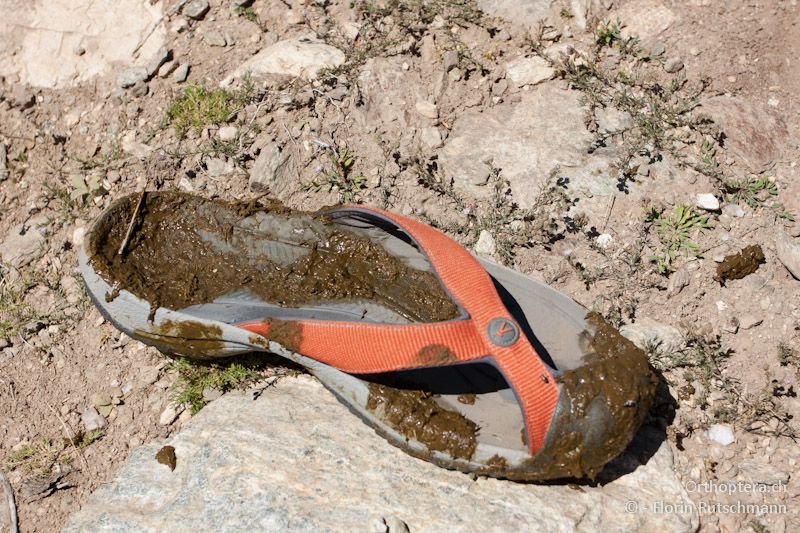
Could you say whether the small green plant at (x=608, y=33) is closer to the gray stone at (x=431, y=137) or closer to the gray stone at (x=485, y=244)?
the gray stone at (x=431, y=137)

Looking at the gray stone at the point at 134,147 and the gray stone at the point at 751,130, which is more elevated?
the gray stone at the point at 134,147

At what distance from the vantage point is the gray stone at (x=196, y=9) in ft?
16.4

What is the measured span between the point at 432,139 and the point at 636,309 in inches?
→ 63.9

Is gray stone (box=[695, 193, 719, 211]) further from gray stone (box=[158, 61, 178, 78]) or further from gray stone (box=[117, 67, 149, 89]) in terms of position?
gray stone (box=[117, 67, 149, 89])

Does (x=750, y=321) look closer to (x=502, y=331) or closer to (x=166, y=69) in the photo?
(x=502, y=331)

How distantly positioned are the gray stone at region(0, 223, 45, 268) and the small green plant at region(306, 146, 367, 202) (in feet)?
5.95

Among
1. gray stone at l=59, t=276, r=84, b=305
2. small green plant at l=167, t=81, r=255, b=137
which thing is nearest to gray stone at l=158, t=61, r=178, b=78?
small green plant at l=167, t=81, r=255, b=137

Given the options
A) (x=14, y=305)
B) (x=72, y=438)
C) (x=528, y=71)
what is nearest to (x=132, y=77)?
(x=14, y=305)

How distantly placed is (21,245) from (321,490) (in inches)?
106

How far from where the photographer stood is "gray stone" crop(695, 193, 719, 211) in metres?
4.03

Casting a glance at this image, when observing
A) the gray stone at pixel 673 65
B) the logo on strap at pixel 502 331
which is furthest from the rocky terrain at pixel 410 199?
the logo on strap at pixel 502 331

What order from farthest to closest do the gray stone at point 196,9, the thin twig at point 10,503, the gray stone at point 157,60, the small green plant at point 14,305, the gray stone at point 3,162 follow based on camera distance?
1. the gray stone at point 196,9
2. the gray stone at point 157,60
3. the gray stone at point 3,162
4. the small green plant at point 14,305
5. the thin twig at point 10,503

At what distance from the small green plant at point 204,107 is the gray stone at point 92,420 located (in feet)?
6.09

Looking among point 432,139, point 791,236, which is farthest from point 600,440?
point 432,139
